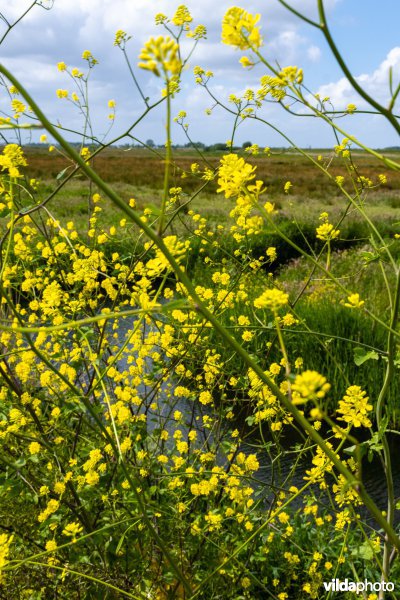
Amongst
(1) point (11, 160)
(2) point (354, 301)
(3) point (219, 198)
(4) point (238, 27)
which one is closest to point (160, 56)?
(4) point (238, 27)

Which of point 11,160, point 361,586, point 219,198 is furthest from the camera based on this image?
point 219,198

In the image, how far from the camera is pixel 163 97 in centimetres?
198

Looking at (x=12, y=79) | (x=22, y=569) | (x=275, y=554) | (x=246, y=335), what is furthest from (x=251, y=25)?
(x=275, y=554)

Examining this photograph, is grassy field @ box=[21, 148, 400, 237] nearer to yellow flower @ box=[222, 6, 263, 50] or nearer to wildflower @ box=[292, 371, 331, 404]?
yellow flower @ box=[222, 6, 263, 50]

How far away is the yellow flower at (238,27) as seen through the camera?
95cm

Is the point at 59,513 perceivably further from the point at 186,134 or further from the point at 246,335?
the point at 186,134

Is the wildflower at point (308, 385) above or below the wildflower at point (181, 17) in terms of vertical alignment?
below

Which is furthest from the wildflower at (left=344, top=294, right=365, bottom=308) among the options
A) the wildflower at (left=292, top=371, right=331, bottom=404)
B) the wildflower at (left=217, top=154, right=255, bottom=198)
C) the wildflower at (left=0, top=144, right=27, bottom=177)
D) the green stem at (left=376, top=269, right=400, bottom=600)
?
the wildflower at (left=0, top=144, right=27, bottom=177)

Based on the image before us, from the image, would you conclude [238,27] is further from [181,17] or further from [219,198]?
[219,198]

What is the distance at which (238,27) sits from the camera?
3.11 ft

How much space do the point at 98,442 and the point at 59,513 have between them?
0.37 m

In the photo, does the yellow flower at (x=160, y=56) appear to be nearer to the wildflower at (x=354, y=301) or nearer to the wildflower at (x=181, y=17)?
the wildflower at (x=354, y=301)

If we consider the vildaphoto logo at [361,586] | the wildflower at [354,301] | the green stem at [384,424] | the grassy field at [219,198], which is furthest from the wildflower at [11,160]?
the grassy field at [219,198]

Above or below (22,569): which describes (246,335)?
above
